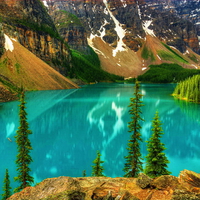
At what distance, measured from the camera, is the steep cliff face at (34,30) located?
116 meters

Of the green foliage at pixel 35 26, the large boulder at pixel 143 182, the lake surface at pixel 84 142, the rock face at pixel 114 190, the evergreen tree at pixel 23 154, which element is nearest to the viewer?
the rock face at pixel 114 190

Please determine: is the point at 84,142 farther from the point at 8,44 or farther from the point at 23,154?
the point at 8,44

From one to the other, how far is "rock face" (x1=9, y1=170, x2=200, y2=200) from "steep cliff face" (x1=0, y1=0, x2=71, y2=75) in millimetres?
118147

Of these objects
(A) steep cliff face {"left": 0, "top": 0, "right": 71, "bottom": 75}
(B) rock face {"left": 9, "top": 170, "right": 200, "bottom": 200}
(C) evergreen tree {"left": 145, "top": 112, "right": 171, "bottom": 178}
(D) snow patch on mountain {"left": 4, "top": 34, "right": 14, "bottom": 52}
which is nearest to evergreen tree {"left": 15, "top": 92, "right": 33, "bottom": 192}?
(B) rock face {"left": 9, "top": 170, "right": 200, "bottom": 200}

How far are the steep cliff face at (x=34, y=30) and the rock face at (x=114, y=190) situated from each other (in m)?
118

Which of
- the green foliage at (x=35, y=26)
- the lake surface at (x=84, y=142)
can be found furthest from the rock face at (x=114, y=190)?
the green foliage at (x=35, y=26)

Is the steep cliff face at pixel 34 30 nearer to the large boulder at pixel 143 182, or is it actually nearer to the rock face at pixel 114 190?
the rock face at pixel 114 190

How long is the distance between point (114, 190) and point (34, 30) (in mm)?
138313

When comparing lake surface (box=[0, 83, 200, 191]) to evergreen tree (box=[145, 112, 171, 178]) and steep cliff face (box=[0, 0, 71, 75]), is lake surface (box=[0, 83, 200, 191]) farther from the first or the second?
steep cliff face (box=[0, 0, 71, 75])

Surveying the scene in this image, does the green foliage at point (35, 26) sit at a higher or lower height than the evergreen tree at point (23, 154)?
higher

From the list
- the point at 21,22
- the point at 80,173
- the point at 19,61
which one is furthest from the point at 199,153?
the point at 21,22

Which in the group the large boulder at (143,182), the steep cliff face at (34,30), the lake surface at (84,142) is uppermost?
the steep cliff face at (34,30)

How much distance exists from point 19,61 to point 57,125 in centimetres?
7153

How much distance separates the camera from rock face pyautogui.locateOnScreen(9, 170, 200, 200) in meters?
7.77
